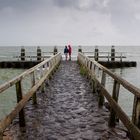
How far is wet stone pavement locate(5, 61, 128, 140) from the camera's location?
6.43 m

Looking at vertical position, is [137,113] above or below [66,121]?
above

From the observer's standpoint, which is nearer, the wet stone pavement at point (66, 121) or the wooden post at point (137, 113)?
the wooden post at point (137, 113)

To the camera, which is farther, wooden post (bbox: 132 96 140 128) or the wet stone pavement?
the wet stone pavement

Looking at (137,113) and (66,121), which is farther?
(66,121)

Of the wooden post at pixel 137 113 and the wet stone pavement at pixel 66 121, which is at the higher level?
the wooden post at pixel 137 113

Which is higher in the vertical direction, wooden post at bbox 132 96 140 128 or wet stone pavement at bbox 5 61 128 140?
wooden post at bbox 132 96 140 128

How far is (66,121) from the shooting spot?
7535mm

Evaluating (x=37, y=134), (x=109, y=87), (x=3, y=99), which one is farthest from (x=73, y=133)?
(x=109, y=87)

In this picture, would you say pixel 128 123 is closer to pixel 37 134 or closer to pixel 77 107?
pixel 37 134

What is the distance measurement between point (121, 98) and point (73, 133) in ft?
36.2

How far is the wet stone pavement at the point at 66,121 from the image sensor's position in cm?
643

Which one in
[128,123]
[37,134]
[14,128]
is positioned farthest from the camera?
[14,128]

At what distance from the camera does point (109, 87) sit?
67.7 feet

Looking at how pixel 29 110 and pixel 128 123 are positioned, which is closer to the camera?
pixel 128 123
